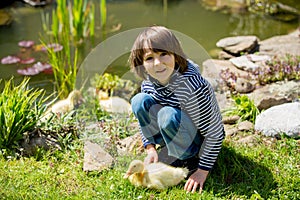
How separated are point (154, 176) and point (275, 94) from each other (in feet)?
4.64

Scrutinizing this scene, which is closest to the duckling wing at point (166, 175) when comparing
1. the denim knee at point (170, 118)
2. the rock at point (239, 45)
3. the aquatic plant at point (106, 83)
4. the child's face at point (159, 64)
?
the denim knee at point (170, 118)

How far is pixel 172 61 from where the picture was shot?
2.40 m

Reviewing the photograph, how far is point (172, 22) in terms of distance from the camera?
604 cm

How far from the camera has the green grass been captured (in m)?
2.47

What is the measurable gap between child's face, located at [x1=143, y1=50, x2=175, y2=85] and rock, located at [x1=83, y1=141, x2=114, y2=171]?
2.07 ft

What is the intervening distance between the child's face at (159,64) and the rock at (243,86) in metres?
1.32

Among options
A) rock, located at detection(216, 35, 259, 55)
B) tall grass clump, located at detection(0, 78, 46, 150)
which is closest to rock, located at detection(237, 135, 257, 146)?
tall grass clump, located at detection(0, 78, 46, 150)

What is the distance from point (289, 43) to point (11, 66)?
9.31 ft

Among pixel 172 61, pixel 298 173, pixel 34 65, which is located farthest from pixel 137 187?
pixel 34 65

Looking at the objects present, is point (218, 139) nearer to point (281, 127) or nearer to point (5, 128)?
point (281, 127)

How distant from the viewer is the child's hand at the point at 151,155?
2.65 m

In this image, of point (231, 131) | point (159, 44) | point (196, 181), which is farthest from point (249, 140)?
point (159, 44)

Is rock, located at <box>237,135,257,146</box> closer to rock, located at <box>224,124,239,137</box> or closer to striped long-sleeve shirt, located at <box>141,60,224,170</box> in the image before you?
rock, located at <box>224,124,239,137</box>

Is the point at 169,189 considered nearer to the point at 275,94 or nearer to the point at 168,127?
the point at 168,127
